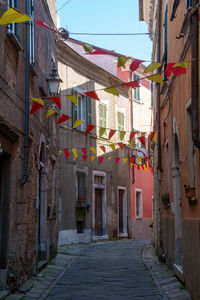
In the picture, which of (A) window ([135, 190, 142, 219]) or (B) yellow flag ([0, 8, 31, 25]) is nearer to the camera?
(B) yellow flag ([0, 8, 31, 25])

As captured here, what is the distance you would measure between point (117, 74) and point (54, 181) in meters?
12.3

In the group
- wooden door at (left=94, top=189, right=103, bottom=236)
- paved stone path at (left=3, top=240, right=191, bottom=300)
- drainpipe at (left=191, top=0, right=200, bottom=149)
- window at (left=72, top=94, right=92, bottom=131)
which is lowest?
paved stone path at (left=3, top=240, right=191, bottom=300)

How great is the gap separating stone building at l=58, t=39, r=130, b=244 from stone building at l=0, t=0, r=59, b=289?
23.3ft

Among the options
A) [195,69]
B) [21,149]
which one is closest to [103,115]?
[21,149]

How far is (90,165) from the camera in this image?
1952 centimetres

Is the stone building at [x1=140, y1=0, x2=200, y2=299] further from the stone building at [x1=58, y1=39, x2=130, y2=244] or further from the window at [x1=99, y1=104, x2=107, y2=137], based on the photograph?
the window at [x1=99, y1=104, x2=107, y2=137]

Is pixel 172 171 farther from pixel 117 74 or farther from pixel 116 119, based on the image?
pixel 117 74

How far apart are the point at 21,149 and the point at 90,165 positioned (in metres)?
11.9

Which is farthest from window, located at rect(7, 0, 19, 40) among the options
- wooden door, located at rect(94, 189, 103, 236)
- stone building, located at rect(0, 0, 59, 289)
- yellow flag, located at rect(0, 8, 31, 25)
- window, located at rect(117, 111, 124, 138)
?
window, located at rect(117, 111, 124, 138)

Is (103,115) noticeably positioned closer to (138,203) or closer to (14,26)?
(138,203)

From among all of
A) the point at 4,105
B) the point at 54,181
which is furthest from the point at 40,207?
the point at 4,105

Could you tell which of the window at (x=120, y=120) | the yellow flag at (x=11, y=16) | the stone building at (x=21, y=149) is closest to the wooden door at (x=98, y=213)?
the window at (x=120, y=120)

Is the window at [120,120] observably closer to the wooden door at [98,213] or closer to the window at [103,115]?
the window at [103,115]

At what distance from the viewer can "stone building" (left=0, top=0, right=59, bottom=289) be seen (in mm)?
6625
